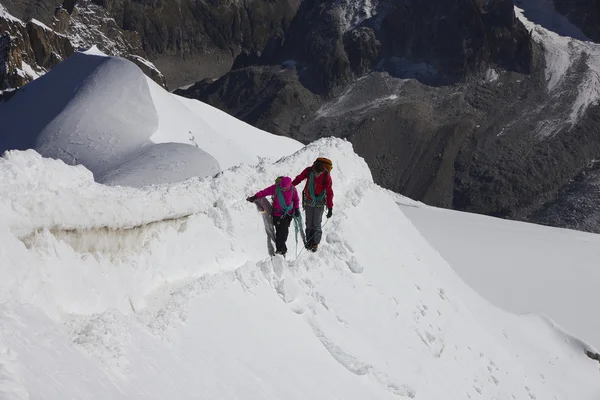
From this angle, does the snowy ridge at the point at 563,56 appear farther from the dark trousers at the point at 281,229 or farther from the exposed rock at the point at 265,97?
the dark trousers at the point at 281,229

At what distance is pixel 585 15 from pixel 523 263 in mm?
96668

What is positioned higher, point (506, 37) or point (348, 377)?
point (348, 377)

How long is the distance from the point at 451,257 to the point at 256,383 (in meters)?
21.4

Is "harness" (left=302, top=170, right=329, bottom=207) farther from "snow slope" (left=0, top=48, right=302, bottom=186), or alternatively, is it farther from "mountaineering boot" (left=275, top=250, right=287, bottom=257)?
"snow slope" (left=0, top=48, right=302, bottom=186)

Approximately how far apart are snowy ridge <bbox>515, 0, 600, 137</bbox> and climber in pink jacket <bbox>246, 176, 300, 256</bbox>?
287 ft

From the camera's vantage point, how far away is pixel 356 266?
11.8 meters

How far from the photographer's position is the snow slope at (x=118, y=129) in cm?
1700

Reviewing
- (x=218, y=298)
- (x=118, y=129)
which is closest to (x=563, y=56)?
(x=118, y=129)

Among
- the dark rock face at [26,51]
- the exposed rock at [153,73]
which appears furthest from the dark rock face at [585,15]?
the dark rock face at [26,51]

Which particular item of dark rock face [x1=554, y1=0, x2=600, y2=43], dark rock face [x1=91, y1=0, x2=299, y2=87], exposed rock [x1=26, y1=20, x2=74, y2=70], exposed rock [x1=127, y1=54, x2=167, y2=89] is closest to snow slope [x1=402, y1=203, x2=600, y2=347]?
exposed rock [x1=26, y1=20, x2=74, y2=70]

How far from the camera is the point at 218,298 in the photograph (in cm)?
841

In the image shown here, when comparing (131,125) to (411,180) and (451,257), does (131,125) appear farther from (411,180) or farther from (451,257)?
(411,180)

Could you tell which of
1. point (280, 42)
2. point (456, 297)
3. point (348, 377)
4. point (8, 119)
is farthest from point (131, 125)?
point (280, 42)

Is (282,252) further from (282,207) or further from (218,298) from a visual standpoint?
(218,298)
